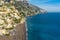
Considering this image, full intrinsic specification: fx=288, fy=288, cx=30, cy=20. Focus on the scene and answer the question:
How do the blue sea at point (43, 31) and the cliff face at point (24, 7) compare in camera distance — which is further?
the blue sea at point (43, 31)

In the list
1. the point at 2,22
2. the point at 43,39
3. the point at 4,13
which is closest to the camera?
the point at 2,22

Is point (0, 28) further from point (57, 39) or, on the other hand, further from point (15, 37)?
point (57, 39)

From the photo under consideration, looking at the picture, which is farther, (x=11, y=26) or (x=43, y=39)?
(x=43, y=39)

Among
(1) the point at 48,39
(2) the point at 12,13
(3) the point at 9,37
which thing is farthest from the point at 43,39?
(3) the point at 9,37

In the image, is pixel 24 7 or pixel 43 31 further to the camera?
pixel 24 7

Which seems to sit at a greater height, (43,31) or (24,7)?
(24,7)

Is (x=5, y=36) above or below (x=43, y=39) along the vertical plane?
above

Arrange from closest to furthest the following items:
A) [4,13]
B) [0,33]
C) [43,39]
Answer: [0,33]
[4,13]
[43,39]

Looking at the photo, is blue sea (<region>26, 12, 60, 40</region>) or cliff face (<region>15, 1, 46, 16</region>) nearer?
cliff face (<region>15, 1, 46, 16</region>)

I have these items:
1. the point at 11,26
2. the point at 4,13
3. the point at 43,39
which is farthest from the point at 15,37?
the point at 43,39

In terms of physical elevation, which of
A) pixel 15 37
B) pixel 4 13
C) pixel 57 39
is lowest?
pixel 57 39
